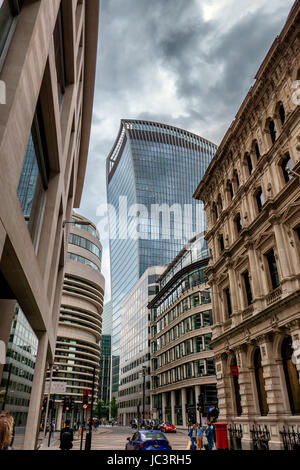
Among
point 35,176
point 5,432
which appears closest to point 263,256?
point 35,176

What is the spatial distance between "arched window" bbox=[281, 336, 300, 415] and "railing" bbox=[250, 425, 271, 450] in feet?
6.91

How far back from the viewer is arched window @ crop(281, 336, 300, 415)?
1773 cm

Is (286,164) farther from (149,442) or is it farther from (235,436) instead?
(235,436)

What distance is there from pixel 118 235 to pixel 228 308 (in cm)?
13471

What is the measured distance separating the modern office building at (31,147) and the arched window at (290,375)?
512 inches

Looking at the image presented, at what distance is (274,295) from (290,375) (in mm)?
4421

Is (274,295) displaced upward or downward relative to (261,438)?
upward

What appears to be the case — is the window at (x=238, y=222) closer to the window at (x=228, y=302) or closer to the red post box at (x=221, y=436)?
the window at (x=228, y=302)

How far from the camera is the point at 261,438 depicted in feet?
61.7

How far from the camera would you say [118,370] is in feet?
442

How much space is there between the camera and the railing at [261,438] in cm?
1833

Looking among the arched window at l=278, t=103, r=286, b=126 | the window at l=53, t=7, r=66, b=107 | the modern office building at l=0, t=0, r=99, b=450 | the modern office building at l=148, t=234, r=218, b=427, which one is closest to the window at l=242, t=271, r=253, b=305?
the arched window at l=278, t=103, r=286, b=126

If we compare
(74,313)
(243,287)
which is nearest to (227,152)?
(243,287)

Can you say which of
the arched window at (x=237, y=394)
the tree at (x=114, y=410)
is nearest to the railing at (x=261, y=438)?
the arched window at (x=237, y=394)
